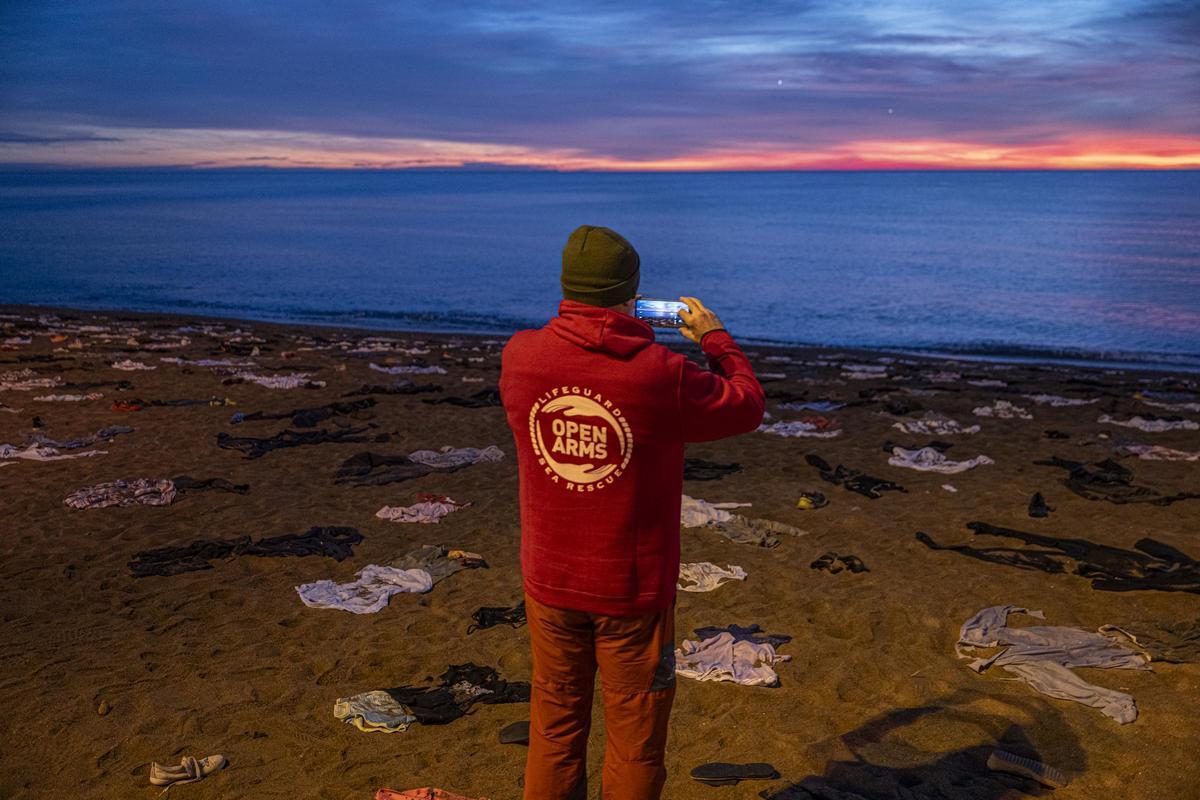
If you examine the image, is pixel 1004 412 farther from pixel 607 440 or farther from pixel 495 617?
pixel 607 440

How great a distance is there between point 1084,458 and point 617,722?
10694 mm

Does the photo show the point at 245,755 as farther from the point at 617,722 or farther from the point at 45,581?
the point at 45,581

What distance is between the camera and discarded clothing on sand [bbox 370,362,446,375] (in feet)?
58.8

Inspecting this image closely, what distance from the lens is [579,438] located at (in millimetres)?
2904

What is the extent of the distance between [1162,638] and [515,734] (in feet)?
15.7

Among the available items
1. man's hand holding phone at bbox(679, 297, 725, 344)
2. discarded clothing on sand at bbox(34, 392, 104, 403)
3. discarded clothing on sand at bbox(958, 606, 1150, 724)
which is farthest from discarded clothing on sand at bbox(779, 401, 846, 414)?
discarded clothing on sand at bbox(34, 392, 104, 403)

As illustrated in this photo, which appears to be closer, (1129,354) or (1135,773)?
(1135,773)

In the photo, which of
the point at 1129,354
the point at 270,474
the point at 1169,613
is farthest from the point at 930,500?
the point at 1129,354

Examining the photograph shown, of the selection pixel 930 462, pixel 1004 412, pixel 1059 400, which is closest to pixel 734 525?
pixel 930 462

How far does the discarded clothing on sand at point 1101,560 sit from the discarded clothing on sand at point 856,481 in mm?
1596

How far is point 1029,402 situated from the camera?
15617mm

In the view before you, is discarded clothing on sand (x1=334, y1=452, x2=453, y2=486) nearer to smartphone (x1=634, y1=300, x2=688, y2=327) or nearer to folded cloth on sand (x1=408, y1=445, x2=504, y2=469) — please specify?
folded cloth on sand (x1=408, y1=445, x2=504, y2=469)

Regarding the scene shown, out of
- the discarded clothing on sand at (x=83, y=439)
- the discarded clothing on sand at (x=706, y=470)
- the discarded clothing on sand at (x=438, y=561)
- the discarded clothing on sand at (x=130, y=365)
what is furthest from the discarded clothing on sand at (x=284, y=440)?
the discarded clothing on sand at (x=130, y=365)

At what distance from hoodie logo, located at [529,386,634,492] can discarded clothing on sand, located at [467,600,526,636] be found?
Result: 3766 millimetres
